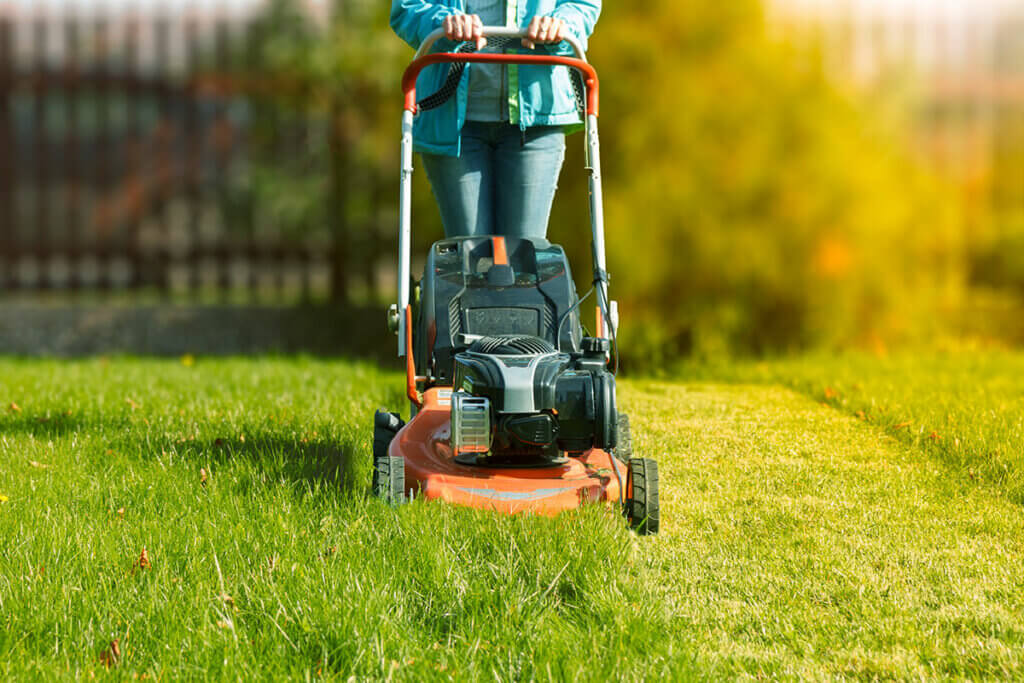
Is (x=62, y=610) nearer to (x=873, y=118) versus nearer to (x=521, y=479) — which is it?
(x=521, y=479)

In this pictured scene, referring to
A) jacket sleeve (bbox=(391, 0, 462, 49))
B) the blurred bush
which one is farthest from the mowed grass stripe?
the blurred bush

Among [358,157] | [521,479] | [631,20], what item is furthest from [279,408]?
[358,157]

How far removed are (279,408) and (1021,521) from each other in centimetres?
280

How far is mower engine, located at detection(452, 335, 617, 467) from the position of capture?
2604mm

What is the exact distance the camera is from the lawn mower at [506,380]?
2.63 meters

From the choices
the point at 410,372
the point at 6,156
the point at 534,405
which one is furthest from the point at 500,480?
the point at 6,156

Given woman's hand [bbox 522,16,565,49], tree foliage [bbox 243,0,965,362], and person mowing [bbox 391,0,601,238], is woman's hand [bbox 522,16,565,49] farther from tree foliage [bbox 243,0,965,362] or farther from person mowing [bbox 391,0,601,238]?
tree foliage [bbox 243,0,965,362]

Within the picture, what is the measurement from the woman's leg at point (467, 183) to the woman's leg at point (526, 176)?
4cm

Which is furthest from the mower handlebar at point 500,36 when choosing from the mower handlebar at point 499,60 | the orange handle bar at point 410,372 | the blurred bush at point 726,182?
the blurred bush at point 726,182

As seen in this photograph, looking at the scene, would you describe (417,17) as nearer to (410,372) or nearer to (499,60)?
(499,60)

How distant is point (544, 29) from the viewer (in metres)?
3.11

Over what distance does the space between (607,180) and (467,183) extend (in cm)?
329

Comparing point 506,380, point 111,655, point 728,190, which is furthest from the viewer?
point 728,190

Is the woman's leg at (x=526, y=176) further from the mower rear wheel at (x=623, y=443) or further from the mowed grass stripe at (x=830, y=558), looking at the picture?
the mowed grass stripe at (x=830, y=558)
